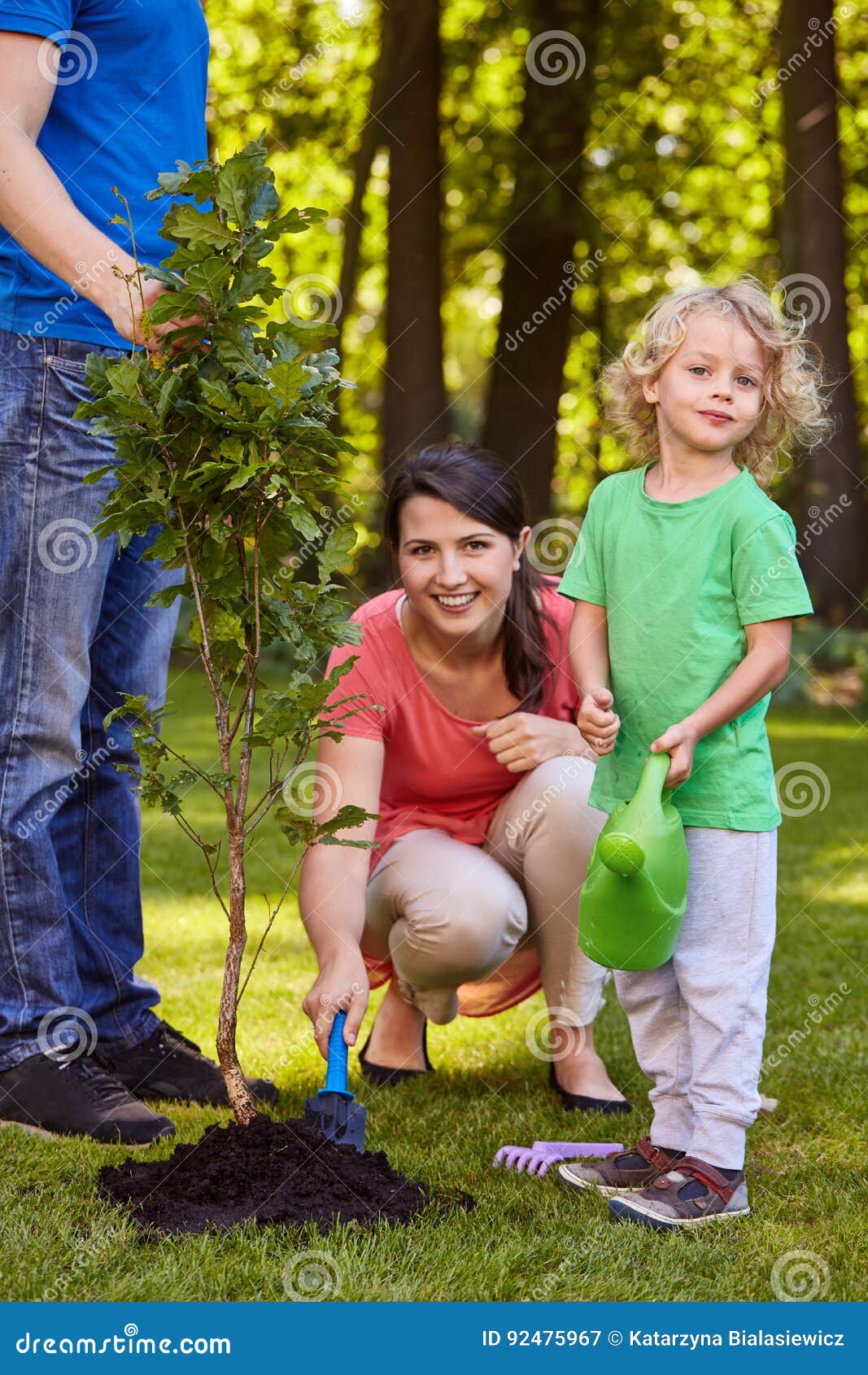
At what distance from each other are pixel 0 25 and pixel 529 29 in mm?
10089

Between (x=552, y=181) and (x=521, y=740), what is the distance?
909 cm

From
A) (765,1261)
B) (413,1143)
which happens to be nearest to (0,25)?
(413,1143)

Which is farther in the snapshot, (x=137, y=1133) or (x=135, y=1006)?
(x=135, y=1006)

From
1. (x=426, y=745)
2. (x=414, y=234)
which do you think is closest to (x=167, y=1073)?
(x=426, y=745)

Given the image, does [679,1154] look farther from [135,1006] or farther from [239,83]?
[239,83]

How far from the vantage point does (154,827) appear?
662 centimetres

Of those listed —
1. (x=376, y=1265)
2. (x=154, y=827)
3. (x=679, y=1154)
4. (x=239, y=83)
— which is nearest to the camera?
(x=376, y=1265)

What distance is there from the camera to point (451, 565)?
10.1 ft

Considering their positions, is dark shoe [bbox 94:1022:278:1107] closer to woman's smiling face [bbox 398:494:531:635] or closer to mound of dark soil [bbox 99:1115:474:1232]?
mound of dark soil [bbox 99:1115:474:1232]

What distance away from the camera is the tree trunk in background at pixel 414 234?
1102 cm

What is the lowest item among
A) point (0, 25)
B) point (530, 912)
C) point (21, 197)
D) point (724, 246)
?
point (530, 912)

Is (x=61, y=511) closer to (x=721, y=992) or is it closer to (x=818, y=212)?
(x=721, y=992)

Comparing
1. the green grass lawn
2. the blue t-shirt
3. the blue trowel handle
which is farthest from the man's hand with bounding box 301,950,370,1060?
the blue t-shirt

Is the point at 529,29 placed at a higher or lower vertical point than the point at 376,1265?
higher
